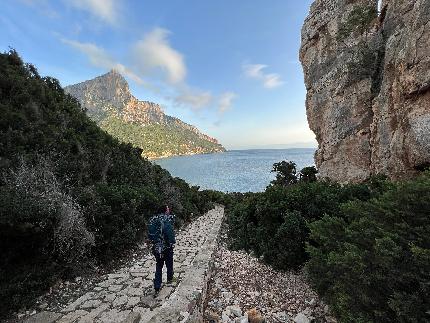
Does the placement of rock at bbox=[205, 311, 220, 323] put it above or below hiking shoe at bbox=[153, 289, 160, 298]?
below

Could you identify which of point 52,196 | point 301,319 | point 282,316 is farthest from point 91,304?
point 301,319

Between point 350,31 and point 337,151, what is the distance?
316 inches

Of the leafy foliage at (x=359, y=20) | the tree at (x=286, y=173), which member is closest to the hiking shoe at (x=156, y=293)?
the leafy foliage at (x=359, y=20)

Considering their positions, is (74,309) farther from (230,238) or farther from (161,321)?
(230,238)

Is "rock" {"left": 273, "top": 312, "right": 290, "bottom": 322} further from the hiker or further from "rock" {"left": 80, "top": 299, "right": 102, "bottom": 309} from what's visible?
"rock" {"left": 80, "top": 299, "right": 102, "bottom": 309}

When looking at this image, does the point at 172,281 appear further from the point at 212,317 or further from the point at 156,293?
the point at 212,317

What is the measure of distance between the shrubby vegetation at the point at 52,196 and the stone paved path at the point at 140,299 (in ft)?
3.18

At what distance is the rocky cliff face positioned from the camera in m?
11.2

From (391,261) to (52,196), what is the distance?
7.24 metres

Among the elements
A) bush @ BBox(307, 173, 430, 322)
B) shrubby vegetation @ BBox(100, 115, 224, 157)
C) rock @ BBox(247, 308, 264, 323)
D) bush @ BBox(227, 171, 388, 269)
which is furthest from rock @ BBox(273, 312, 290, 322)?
shrubby vegetation @ BBox(100, 115, 224, 157)

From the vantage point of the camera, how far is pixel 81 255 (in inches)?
312

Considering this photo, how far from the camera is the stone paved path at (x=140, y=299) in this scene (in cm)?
539

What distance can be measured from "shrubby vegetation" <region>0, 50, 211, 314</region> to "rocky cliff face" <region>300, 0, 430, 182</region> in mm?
10123

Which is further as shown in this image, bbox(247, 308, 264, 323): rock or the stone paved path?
bbox(247, 308, 264, 323): rock
